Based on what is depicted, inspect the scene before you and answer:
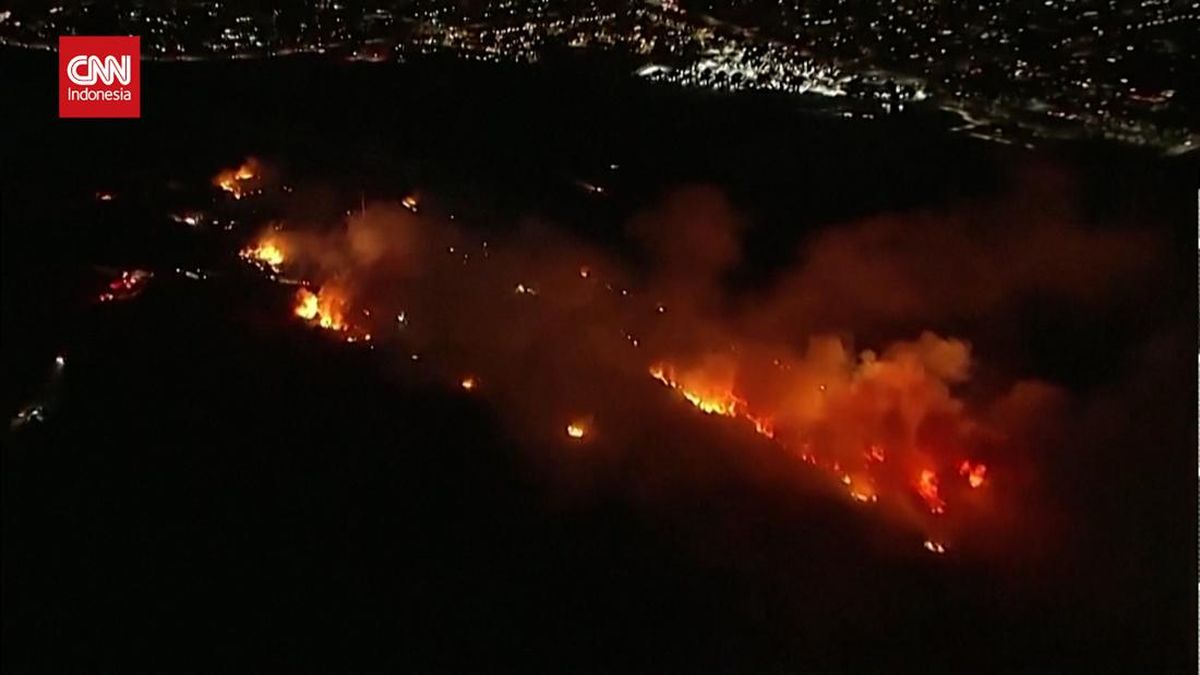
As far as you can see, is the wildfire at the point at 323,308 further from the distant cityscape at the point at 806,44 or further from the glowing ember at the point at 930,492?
the glowing ember at the point at 930,492

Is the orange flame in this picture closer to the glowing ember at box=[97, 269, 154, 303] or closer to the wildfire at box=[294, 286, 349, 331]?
the wildfire at box=[294, 286, 349, 331]

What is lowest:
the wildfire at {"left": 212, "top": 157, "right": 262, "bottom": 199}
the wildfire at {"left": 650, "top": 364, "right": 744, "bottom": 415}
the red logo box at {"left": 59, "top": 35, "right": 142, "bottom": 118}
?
the wildfire at {"left": 650, "top": 364, "right": 744, "bottom": 415}

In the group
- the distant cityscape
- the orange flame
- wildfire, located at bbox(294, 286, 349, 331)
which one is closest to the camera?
the orange flame

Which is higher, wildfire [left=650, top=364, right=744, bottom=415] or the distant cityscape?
the distant cityscape

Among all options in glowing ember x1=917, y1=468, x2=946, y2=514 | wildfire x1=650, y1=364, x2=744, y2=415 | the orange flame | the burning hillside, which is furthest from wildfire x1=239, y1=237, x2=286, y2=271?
glowing ember x1=917, y1=468, x2=946, y2=514

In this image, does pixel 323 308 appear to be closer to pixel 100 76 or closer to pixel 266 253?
pixel 266 253

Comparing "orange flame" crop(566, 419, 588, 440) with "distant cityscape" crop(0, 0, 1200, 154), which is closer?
"orange flame" crop(566, 419, 588, 440)

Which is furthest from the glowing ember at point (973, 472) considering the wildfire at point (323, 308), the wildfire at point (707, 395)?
the wildfire at point (323, 308)
